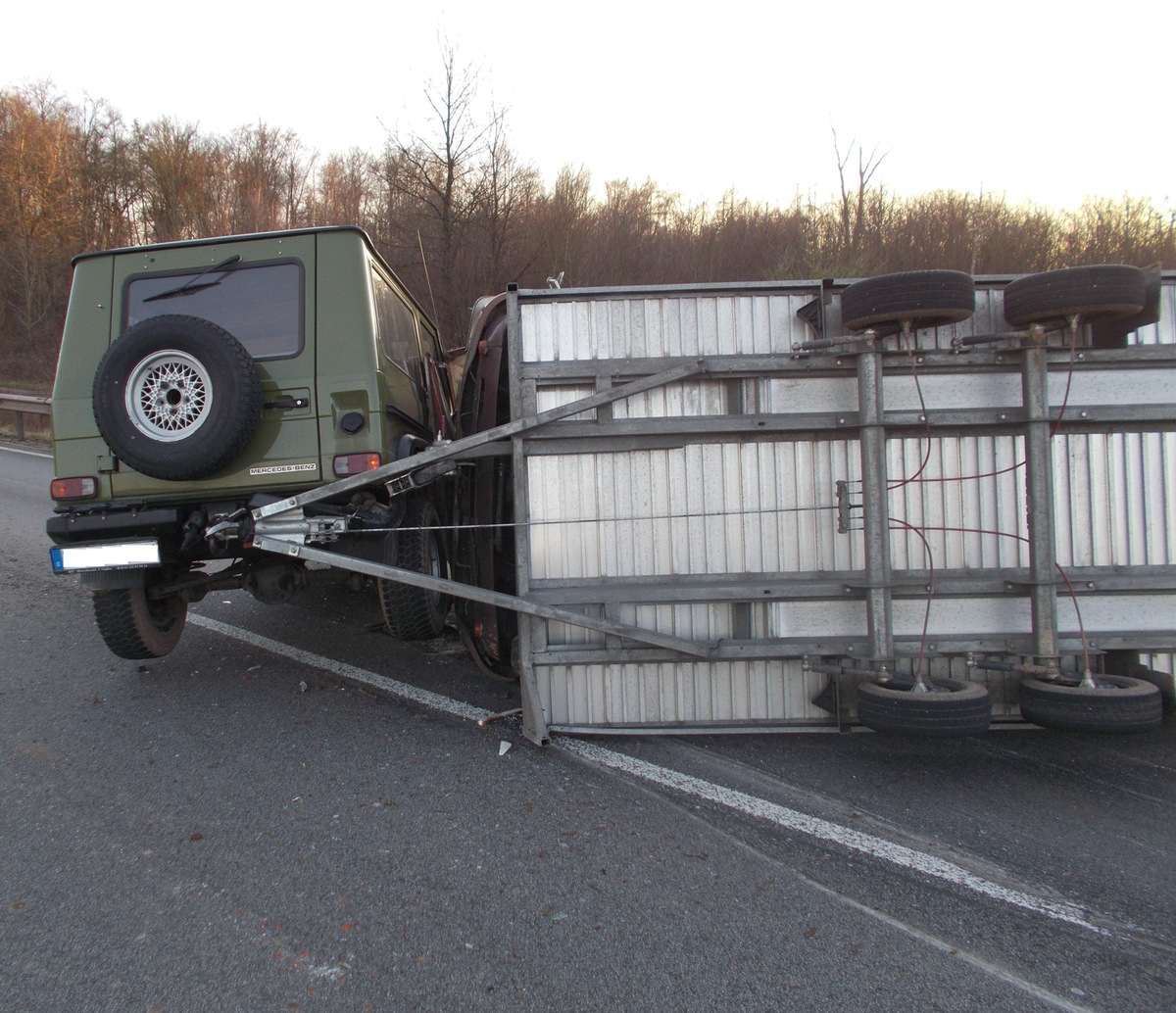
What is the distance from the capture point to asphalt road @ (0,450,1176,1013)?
6.74 feet

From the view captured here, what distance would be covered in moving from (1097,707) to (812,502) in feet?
4.88

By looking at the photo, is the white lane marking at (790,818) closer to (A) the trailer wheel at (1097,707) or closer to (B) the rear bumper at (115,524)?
(A) the trailer wheel at (1097,707)

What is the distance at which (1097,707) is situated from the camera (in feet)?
10.1

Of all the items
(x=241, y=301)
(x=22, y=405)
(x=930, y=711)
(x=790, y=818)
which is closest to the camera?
(x=790, y=818)

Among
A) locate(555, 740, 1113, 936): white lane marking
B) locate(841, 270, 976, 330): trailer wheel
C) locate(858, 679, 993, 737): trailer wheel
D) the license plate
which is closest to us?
locate(555, 740, 1113, 936): white lane marking

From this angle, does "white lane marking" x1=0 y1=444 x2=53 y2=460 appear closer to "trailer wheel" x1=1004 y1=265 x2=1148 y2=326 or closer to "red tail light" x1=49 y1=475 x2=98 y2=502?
"red tail light" x1=49 y1=475 x2=98 y2=502

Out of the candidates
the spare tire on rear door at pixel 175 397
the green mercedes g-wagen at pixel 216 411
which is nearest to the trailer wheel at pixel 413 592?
the green mercedes g-wagen at pixel 216 411

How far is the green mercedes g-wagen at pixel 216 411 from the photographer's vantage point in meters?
3.53

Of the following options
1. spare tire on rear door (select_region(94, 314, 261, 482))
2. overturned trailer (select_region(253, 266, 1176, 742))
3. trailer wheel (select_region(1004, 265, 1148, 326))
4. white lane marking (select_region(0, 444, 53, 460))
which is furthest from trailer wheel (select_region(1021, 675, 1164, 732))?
white lane marking (select_region(0, 444, 53, 460))

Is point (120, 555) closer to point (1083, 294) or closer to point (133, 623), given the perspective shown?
point (133, 623)

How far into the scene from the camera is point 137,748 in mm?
3547

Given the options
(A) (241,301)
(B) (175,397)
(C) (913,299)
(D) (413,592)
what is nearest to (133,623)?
(B) (175,397)

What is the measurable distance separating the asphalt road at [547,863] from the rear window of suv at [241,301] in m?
2.08

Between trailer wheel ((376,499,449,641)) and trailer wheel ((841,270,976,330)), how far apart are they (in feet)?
8.18
